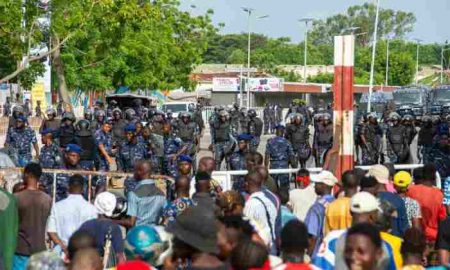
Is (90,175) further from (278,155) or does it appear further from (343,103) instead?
(278,155)

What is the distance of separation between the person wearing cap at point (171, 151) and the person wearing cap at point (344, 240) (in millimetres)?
10965

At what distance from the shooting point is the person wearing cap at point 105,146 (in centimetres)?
1888

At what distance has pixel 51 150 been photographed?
16422mm

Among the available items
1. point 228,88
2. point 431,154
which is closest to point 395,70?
point 228,88

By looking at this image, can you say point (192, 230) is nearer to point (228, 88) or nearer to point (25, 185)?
point (25, 185)

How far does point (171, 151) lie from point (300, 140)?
3.73 meters

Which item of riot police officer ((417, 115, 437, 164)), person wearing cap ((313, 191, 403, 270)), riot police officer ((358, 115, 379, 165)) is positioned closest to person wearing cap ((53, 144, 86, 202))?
person wearing cap ((313, 191, 403, 270))

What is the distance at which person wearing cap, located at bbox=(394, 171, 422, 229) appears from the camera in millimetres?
9391

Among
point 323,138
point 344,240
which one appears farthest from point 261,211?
point 323,138

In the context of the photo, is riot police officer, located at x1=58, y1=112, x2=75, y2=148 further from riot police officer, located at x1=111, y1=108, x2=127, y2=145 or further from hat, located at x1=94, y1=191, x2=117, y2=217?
hat, located at x1=94, y1=191, x2=117, y2=217

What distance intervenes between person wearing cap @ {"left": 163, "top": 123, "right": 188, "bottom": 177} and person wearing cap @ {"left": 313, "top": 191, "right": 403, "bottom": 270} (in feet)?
36.0

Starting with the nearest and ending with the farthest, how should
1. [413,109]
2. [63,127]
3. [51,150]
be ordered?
[51,150], [63,127], [413,109]

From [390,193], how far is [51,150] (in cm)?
815

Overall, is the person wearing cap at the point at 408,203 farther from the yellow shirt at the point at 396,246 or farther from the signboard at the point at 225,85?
the signboard at the point at 225,85
